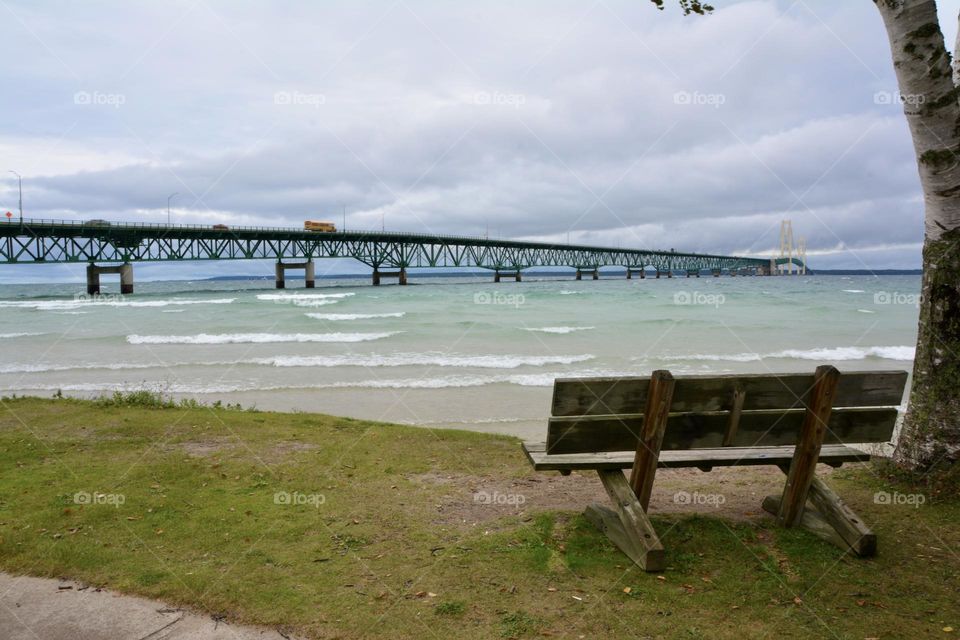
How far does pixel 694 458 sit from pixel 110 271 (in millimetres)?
79218

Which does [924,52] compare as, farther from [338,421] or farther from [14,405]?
[14,405]

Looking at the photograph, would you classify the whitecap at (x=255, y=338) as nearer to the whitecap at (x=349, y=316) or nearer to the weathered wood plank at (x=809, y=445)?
the whitecap at (x=349, y=316)

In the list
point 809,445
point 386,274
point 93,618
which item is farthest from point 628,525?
point 386,274

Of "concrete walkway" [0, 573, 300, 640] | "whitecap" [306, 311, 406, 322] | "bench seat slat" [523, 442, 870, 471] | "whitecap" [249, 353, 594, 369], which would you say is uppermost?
"bench seat slat" [523, 442, 870, 471]

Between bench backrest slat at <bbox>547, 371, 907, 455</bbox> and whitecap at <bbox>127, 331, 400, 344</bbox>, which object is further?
whitecap at <bbox>127, 331, 400, 344</bbox>

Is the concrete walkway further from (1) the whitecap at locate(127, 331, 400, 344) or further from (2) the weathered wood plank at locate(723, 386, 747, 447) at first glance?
(1) the whitecap at locate(127, 331, 400, 344)

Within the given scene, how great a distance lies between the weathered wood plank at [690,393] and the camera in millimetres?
3773

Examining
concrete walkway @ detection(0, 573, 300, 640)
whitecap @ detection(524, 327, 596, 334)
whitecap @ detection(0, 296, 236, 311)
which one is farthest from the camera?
whitecap @ detection(0, 296, 236, 311)

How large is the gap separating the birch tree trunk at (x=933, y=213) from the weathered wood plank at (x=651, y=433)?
2.59m

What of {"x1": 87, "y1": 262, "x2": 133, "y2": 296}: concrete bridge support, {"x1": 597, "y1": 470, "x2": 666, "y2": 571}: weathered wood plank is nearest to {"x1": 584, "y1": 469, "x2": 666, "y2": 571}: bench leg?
{"x1": 597, "y1": 470, "x2": 666, "y2": 571}: weathered wood plank

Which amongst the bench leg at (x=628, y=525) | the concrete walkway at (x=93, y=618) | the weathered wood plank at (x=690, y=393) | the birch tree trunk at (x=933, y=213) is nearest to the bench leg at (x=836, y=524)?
the weathered wood plank at (x=690, y=393)

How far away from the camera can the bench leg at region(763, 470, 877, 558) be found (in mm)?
3867

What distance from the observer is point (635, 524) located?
382 cm

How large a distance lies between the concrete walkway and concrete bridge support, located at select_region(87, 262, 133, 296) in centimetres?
7594
